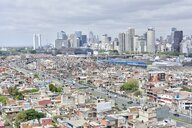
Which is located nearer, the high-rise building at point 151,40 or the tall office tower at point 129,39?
the high-rise building at point 151,40

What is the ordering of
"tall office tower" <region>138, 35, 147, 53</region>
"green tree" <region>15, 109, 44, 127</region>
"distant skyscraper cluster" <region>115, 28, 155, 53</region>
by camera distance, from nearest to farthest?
"green tree" <region>15, 109, 44, 127</region> < "distant skyscraper cluster" <region>115, 28, 155, 53</region> < "tall office tower" <region>138, 35, 147, 53</region>

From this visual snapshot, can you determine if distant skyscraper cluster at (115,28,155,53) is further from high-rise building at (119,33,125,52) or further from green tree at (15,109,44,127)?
green tree at (15,109,44,127)

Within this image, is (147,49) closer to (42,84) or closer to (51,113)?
(42,84)

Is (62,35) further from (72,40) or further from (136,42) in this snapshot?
(136,42)

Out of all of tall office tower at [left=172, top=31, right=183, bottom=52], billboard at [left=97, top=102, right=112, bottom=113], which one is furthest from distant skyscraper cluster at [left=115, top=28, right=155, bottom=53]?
billboard at [left=97, top=102, right=112, bottom=113]

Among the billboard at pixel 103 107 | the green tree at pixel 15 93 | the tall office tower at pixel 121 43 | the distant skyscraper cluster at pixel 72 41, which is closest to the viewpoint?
the billboard at pixel 103 107

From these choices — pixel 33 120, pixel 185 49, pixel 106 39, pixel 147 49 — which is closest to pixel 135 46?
pixel 147 49

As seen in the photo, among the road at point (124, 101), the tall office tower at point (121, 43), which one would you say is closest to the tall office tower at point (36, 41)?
the tall office tower at point (121, 43)

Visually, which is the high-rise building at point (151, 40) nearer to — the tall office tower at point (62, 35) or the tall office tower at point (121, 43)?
the tall office tower at point (121, 43)

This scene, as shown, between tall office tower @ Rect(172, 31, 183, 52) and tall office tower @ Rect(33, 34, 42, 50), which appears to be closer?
tall office tower @ Rect(172, 31, 183, 52)
